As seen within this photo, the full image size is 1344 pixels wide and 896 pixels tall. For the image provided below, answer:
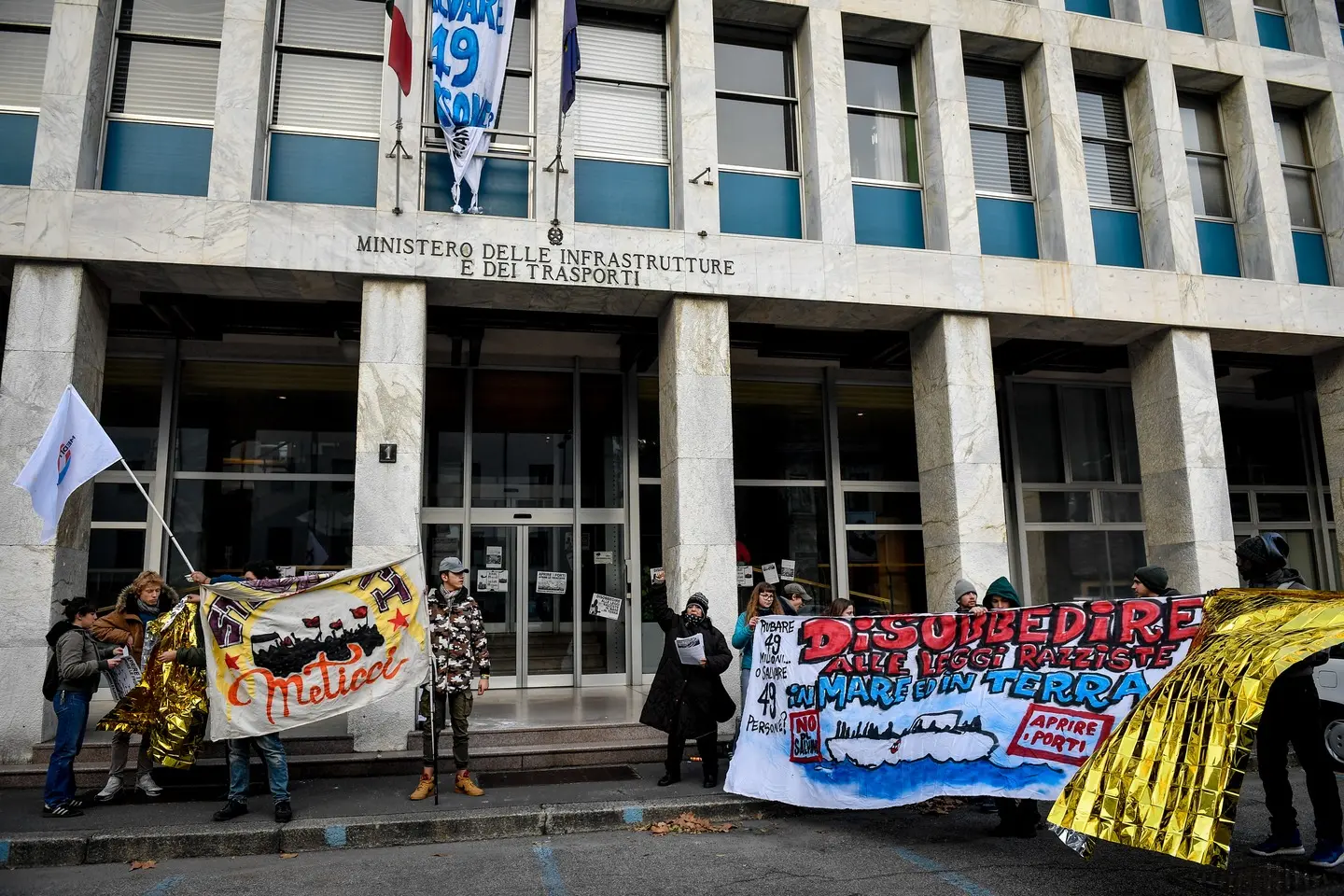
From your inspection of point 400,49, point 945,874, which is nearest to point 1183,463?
point 945,874

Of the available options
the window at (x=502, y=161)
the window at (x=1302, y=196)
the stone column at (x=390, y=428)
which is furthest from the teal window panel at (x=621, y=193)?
the window at (x=1302, y=196)

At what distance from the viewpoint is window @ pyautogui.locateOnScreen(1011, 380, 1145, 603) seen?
1523 centimetres

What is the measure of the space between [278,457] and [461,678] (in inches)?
263

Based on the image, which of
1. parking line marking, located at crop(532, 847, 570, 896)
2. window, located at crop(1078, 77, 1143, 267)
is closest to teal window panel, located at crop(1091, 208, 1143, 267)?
window, located at crop(1078, 77, 1143, 267)

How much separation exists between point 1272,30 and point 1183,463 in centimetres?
802

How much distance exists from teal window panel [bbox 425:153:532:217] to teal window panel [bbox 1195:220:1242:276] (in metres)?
10.0

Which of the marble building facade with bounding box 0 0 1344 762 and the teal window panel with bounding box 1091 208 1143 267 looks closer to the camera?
the marble building facade with bounding box 0 0 1344 762

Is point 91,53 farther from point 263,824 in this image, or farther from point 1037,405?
point 1037,405

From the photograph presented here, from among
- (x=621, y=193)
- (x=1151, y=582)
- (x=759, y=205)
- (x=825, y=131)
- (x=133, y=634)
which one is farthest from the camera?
(x=759, y=205)

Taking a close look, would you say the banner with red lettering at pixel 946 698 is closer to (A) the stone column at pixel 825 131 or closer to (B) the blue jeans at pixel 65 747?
(B) the blue jeans at pixel 65 747

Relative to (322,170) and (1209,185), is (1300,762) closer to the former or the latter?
(322,170)

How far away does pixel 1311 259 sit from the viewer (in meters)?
13.9

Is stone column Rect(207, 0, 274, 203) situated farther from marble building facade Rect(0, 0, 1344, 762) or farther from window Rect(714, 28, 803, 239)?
window Rect(714, 28, 803, 239)

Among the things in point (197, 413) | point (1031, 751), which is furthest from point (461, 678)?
point (197, 413)
